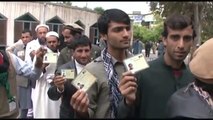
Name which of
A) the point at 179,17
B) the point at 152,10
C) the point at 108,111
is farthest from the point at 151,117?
the point at 152,10

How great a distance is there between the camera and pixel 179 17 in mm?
2977

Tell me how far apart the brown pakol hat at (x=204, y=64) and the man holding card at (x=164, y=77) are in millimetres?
478

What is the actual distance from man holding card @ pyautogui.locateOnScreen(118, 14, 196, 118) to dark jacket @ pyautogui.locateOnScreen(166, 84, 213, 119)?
0.34m

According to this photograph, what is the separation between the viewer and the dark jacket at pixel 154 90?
9.05 feet

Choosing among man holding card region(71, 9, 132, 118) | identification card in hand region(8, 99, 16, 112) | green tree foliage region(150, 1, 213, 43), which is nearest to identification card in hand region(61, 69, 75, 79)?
identification card in hand region(8, 99, 16, 112)

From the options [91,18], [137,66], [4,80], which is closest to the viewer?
[137,66]

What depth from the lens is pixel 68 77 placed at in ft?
12.5

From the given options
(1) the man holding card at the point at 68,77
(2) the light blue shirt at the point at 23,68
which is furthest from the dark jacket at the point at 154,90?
(2) the light blue shirt at the point at 23,68

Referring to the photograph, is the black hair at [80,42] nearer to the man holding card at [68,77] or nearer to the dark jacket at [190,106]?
the man holding card at [68,77]

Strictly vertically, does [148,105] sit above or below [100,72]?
below

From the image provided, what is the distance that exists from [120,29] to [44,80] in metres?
2.33

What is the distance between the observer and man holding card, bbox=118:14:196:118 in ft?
9.05

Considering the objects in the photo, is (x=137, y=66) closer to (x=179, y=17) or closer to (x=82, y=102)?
(x=82, y=102)

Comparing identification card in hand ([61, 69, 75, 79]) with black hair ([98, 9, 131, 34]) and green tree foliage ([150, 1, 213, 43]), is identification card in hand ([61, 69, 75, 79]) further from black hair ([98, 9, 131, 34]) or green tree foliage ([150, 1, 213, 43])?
green tree foliage ([150, 1, 213, 43])
